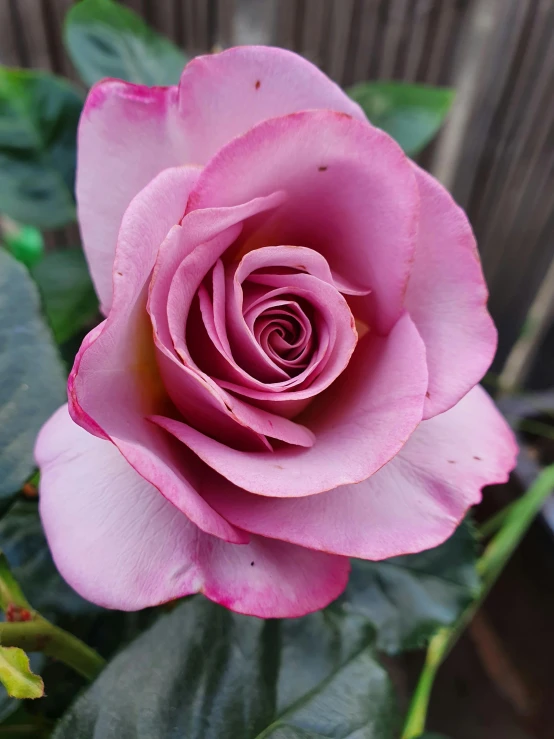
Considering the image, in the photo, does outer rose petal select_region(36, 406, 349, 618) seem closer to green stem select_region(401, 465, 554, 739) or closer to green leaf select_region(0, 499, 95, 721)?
green leaf select_region(0, 499, 95, 721)

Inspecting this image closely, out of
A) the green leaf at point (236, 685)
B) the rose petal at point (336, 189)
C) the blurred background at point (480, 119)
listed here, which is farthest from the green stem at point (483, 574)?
the rose petal at point (336, 189)

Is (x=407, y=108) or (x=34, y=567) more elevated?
(x=407, y=108)

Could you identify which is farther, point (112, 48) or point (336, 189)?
point (112, 48)

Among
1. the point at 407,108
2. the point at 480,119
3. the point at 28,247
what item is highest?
the point at 407,108

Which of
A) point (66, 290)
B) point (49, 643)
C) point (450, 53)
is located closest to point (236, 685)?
point (49, 643)

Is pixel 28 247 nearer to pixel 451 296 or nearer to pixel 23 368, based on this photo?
pixel 23 368

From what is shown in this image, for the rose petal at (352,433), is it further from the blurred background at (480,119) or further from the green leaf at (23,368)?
the blurred background at (480,119)

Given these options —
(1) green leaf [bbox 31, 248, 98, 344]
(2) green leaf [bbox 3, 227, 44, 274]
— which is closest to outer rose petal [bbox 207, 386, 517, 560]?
(1) green leaf [bbox 31, 248, 98, 344]
